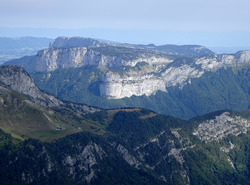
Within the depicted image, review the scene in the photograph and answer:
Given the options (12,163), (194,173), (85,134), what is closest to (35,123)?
(85,134)

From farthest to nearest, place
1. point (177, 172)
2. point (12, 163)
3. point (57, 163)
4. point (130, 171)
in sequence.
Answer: point (177, 172), point (130, 171), point (57, 163), point (12, 163)

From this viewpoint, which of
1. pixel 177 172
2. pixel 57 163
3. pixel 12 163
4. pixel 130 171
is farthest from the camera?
pixel 177 172

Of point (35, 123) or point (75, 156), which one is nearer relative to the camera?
point (75, 156)

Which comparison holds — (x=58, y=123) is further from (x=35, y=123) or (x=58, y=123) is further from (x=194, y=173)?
(x=194, y=173)

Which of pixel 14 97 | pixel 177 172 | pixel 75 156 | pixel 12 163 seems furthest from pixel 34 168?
pixel 177 172

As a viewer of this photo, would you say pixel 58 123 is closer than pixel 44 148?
No

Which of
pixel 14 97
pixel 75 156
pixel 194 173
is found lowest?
pixel 194 173

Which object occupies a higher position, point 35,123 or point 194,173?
point 35,123

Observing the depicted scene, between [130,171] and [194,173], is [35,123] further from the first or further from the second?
[194,173]

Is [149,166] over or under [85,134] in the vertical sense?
under
